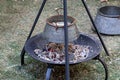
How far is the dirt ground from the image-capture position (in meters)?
3.38

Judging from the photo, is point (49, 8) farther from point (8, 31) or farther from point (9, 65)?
point (9, 65)

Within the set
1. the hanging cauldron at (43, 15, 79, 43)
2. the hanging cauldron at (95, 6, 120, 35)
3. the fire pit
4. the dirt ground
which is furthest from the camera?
the hanging cauldron at (95, 6, 120, 35)

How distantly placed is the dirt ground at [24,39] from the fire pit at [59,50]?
0.83 ft

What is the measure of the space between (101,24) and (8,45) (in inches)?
51.4

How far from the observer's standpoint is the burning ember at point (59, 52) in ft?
10.4

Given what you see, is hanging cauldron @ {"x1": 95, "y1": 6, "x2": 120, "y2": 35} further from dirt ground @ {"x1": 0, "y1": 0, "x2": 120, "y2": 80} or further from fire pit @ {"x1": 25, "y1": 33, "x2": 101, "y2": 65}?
fire pit @ {"x1": 25, "y1": 33, "x2": 101, "y2": 65}

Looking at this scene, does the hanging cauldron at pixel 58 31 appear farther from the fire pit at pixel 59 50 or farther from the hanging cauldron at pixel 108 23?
the hanging cauldron at pixel 108 23

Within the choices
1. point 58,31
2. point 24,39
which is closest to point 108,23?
point 24,39

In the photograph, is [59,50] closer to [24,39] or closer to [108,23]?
[24,39]

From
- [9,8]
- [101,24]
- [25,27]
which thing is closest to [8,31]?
[25,27]

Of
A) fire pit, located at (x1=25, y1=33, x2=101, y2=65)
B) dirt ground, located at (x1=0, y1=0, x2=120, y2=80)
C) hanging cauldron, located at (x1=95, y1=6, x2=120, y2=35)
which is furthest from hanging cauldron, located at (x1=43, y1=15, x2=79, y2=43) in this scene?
hanging cauldron, located at (x1=95, y1=6, x2=120, y2=35)

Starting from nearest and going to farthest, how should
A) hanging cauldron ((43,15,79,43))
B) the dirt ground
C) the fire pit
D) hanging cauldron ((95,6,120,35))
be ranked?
hanging cauldron ((43,15,79,43)), the fire pit, the dirt ground, hanging cauldron ((95,6,120,35))

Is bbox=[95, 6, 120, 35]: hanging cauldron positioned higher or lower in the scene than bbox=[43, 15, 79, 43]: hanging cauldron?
lower

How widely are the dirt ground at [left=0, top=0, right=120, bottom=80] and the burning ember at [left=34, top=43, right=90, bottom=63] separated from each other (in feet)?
0.83
